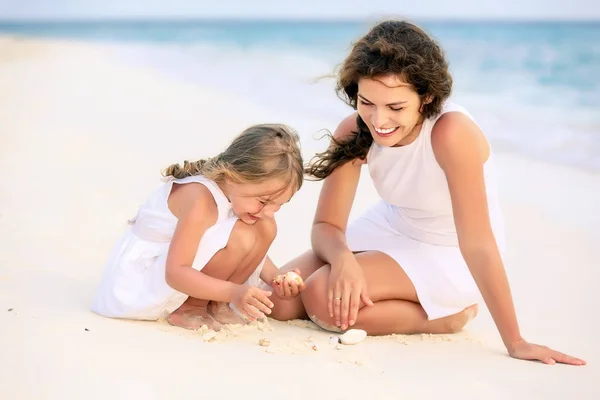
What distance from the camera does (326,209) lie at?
151 inches

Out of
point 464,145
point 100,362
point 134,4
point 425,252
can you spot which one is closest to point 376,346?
point 425,252

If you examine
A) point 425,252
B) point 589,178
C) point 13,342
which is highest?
point 589,178

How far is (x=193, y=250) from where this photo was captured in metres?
3.26

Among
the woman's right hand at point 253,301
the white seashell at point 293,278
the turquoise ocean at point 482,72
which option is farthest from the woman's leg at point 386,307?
the turquoise ocean at point 482,72

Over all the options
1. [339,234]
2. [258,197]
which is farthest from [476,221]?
[258,197]

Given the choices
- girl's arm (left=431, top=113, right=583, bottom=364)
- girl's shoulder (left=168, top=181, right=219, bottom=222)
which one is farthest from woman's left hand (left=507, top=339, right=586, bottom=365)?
girl's shoulder (left=168, top=181, right=219, bottom=222)

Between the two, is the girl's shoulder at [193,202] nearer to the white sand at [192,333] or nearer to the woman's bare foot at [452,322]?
the white sand at [192,333]

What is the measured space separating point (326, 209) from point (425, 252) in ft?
1.57

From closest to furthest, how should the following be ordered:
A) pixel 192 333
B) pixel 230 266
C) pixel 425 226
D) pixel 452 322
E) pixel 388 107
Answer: pixel 192 333 < pixel 388 107 < pixel 230 266 < pixel 452 322 < pixel 425 226

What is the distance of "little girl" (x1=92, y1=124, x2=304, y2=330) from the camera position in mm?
3246

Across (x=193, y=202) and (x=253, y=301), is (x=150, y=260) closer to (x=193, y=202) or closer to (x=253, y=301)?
(x=193, y=202)

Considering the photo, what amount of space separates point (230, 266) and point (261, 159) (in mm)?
467

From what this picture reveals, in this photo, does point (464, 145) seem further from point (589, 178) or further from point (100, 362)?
point (589, 178)

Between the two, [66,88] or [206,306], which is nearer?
[206,306]
